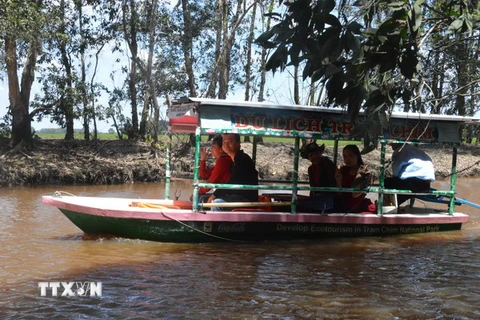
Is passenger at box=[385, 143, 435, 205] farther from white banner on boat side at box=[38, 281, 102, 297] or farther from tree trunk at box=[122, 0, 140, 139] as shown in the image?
tree trunk at box=[122, 0, 140, 139]

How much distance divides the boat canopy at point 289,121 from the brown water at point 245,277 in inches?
63.7

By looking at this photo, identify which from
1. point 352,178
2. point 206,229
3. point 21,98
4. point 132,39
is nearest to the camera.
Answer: point 206,229

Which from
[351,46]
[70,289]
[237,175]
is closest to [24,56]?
[237,175]

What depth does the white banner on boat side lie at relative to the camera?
592 cm

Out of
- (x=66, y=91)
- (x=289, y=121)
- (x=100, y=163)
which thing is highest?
(x=66, y=91)

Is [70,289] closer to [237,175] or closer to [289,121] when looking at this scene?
[237,175]

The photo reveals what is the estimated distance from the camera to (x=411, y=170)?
9.08 m

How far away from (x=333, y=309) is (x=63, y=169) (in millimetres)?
13343

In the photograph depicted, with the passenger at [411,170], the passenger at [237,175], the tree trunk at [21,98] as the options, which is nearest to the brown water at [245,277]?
the passenger at [237,175]

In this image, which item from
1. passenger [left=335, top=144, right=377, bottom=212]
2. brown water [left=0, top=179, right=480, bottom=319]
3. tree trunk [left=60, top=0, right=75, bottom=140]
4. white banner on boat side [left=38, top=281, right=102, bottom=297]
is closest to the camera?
brown water [left=0, top=179, right=480, bottom=319]

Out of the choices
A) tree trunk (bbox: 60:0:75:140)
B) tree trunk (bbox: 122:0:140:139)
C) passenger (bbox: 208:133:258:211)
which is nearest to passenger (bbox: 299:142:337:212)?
passenger (bbox: 208:133:258:211)

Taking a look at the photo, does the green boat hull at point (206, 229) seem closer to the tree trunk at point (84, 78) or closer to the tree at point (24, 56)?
the tree at point (24, 56)

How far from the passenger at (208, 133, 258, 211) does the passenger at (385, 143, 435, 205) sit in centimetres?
236

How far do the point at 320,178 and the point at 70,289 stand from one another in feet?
13.2
